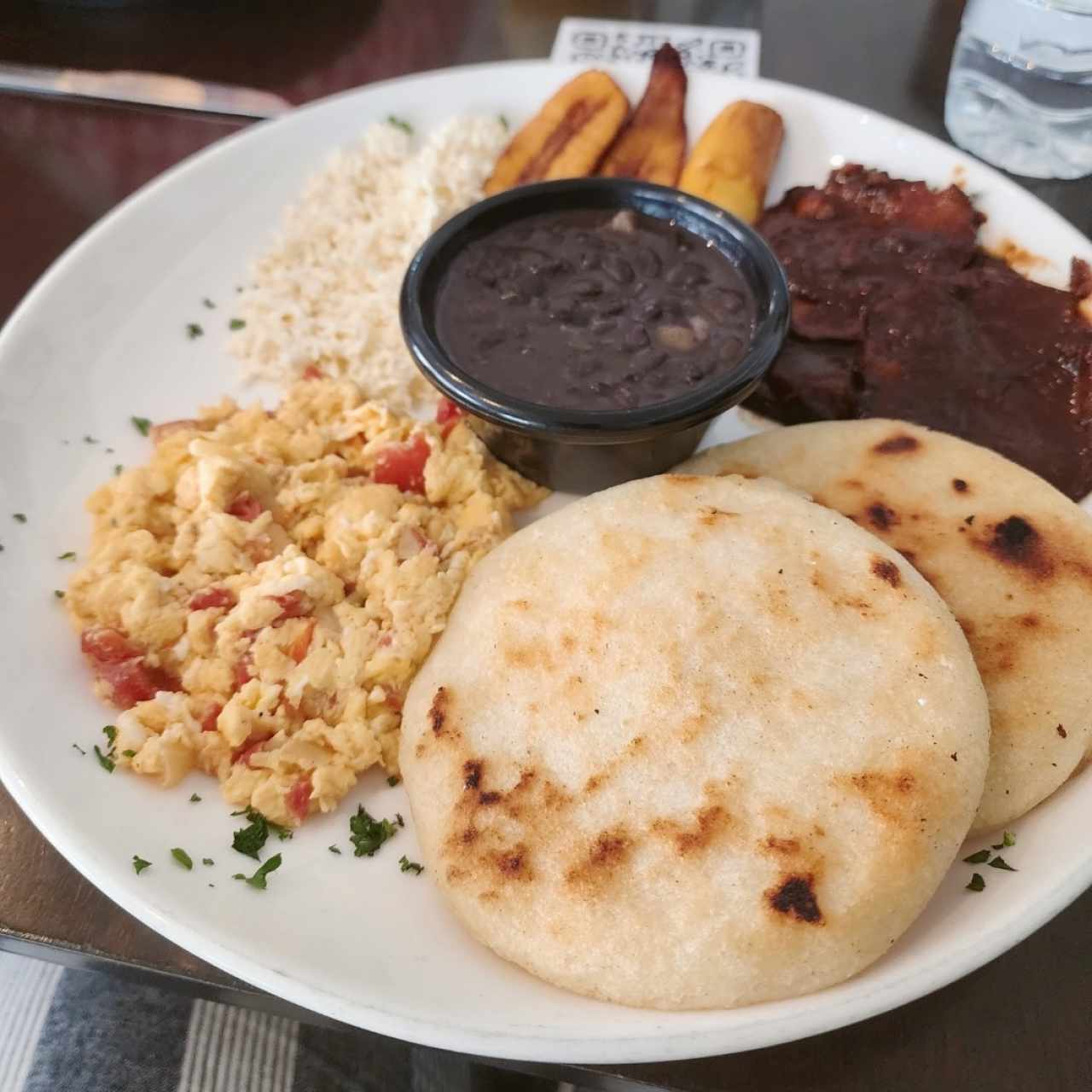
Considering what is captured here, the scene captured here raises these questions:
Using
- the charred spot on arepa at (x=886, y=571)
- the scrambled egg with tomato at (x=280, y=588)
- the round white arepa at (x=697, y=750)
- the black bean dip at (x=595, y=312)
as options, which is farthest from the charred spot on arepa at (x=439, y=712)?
the charred spot on arepa at (x=886, y=571)

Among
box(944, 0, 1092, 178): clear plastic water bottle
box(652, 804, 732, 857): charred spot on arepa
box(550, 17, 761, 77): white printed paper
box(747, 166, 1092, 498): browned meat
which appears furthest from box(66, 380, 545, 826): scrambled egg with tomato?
box(944, 0, 1092, 178): clear plastic water bottle

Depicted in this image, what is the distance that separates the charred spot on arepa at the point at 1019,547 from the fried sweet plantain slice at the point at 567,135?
172 centimetres

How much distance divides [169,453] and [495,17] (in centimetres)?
301

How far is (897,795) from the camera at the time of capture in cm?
159

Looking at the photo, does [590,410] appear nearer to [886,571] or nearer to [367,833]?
[886,571]

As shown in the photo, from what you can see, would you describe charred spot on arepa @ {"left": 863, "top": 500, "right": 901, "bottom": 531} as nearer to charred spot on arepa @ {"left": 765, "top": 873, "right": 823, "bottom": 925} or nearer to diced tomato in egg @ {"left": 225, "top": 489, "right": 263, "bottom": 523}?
charred spot on arepa @ {"left": 765, "top": 873, "right": 823, "bottom": 925}

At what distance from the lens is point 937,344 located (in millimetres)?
2580

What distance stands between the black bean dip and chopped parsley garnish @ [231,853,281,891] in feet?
3.68

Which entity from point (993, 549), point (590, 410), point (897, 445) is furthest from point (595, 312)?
point (993, 549)

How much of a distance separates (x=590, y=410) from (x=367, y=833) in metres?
1.02

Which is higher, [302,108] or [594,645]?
[302,108]

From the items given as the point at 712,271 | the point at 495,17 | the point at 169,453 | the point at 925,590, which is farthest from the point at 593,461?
the point at 495,17

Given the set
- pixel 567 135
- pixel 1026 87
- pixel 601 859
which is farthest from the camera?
pixel 1026 87

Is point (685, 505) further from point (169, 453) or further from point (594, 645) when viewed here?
point (169, 453)
